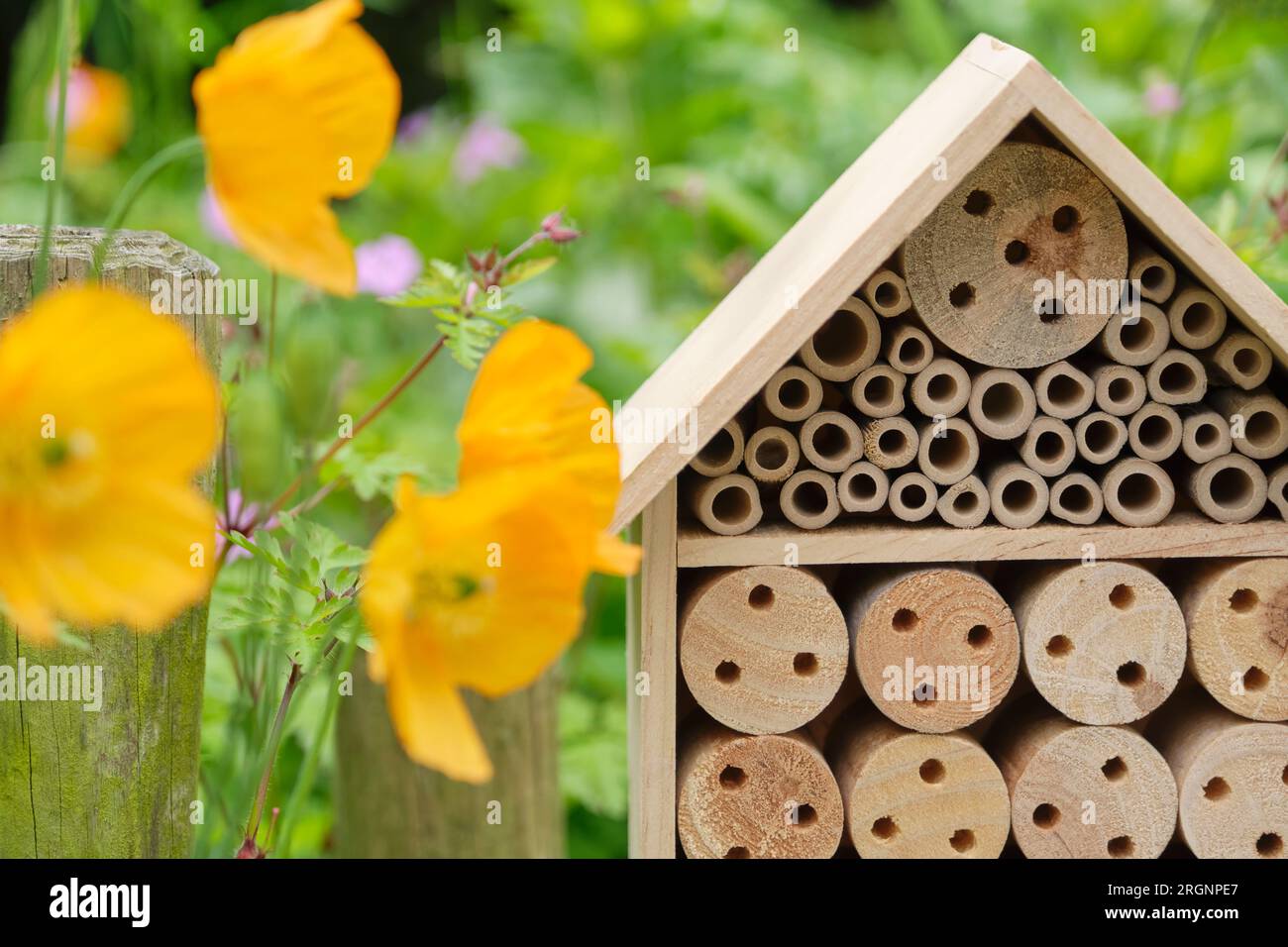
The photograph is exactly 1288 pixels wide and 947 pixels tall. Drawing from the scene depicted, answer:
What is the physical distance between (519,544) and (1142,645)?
21.6 inches

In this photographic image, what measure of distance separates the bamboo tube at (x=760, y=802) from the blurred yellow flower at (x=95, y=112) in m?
1.58

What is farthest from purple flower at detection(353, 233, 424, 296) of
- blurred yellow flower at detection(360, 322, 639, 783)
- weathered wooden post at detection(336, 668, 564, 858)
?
blurred yellow flower at detection(360, 322, 639, 783)

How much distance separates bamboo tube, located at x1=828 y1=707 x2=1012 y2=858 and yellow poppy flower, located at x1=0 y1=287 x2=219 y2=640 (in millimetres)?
559

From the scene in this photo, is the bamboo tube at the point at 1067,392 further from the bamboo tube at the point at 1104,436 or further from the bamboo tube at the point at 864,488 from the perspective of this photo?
the bamboo tube at the point at 864,488

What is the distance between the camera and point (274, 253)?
46 centimetres

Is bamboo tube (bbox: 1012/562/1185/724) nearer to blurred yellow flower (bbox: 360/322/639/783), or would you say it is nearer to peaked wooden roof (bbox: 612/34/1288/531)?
peaked wooden roof (bbox: 612/34/1288/531)

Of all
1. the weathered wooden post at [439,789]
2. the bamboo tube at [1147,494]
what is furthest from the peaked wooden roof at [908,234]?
the weathered wooden post at [439,789]

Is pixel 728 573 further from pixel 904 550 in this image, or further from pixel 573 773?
pixel 573 773

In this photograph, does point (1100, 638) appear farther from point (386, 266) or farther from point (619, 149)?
point (619, 149)

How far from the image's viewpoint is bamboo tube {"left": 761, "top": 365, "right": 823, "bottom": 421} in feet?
2.72

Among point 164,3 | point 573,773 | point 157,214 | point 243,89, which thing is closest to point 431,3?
point 157,214

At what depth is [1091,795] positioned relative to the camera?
2.82ft

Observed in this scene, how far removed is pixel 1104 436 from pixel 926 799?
0.94 feet

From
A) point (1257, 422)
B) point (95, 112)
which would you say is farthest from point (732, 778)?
point (95, 112)
